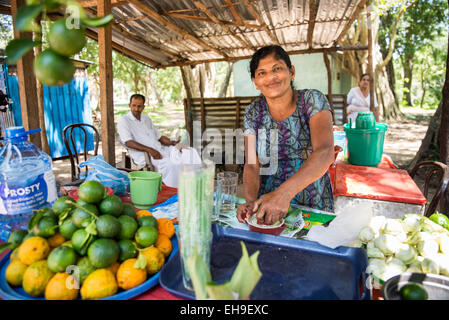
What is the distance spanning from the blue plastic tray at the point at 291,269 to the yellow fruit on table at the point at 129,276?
0.25ft

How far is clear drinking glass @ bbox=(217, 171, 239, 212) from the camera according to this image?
1.81 meters

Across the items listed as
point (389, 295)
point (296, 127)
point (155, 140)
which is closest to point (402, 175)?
point (296, 127)

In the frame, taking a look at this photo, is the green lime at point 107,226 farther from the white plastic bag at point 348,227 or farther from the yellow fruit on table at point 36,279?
the white plastic bag at point 348,227

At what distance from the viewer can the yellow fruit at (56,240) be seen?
109 centimetres

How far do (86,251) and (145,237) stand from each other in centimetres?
20

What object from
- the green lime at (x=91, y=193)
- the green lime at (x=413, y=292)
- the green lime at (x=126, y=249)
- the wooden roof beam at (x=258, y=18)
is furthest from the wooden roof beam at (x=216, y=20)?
the green lime at (x=413, y=292)

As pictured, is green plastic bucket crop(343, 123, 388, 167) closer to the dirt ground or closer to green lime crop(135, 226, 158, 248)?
green lime crop(135, 226, 158, 248)

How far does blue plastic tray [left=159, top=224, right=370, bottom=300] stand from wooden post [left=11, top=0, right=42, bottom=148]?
6.89 ft

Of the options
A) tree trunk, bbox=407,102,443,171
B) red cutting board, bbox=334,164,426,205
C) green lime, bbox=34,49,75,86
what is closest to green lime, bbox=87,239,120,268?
green lime, bbox=34,49,75,86

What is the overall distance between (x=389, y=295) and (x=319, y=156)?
3.85ft

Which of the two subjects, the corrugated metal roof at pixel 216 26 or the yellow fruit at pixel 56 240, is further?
the corrugated metal roof at pixel 216 26

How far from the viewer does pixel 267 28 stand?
4.71 m

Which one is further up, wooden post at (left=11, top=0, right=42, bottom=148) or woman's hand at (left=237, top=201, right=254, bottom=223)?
wooden post at (left=11, top=0, right=42, bottom=148)
